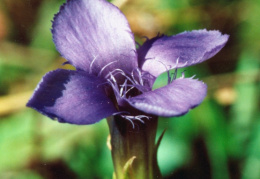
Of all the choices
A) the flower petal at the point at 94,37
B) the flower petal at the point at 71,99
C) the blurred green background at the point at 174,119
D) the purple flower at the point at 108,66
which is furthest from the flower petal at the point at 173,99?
the blurred green background at the point at 174,119

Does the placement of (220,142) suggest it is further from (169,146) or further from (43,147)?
(43,147)

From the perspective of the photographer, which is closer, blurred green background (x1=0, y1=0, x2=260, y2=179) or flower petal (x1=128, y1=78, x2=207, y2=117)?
flower petal (x1=128, y1=78, x2=207, y2=117)

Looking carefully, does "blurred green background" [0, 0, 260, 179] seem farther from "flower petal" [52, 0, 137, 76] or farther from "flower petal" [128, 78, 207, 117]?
"flower petal" [128, 78, 207, 117]

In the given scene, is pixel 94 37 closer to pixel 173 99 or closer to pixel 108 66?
pixel 108 66

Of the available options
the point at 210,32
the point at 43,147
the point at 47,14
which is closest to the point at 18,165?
the point at 43,147

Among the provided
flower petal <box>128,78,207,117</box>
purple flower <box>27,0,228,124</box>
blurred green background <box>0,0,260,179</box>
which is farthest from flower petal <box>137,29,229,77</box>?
blurred green background <box>0,0,260,179</box>

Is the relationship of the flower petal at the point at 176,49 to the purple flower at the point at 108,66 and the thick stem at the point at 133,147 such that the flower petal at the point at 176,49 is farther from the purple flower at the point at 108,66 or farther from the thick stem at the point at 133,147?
the thick stem at the point at 133,147

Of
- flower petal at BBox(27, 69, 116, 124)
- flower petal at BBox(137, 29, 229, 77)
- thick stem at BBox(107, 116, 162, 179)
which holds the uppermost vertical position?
flower petal at BBox(27, 69, 116, 124)
